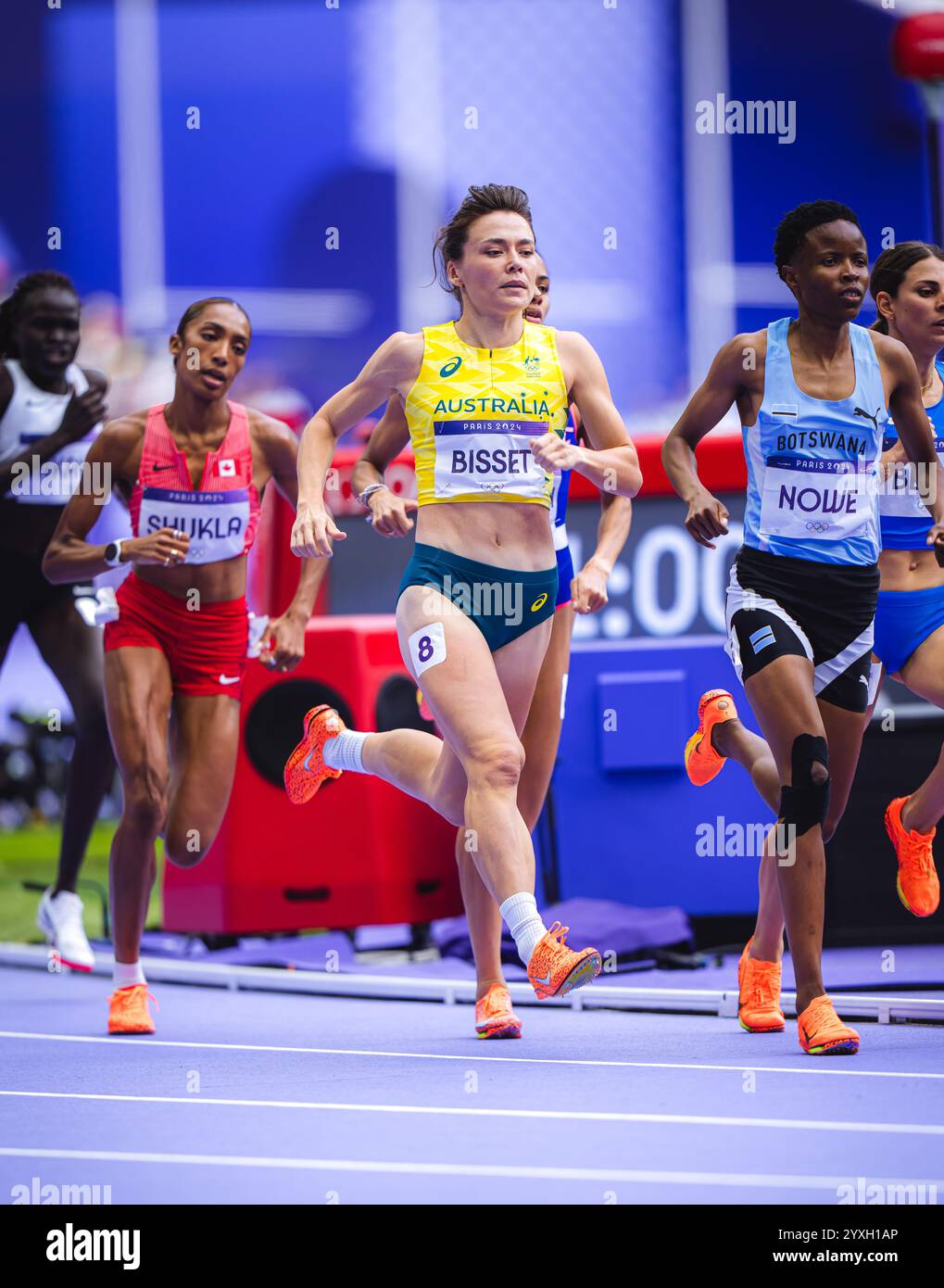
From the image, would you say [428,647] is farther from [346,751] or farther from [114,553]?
[114,553]

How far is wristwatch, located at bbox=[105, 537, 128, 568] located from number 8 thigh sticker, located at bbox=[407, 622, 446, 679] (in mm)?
1234

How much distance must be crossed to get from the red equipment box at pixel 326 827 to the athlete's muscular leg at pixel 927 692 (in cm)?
225

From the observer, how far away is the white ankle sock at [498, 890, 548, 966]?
4.41 m

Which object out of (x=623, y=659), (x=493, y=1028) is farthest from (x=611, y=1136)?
(x=623, y=659)

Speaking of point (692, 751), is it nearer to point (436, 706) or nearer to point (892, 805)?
point (892, 805)

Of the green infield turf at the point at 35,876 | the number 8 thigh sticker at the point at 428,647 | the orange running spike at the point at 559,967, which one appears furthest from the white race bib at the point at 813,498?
the green infield turf at the point at 35,876

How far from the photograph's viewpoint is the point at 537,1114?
3.97m

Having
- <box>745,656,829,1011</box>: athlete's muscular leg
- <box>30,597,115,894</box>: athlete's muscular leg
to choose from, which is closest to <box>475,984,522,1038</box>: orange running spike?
<box>745,656,829,1011</box>: athlete's muscular leg

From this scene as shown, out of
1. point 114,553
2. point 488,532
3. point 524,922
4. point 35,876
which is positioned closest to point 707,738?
point 488,532

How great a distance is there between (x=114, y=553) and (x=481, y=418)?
1.33 metres

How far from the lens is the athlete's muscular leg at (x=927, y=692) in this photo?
216 inches

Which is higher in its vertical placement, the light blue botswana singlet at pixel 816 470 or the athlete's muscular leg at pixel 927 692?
Answer: the light blue botswana singlet at pixel 816 470

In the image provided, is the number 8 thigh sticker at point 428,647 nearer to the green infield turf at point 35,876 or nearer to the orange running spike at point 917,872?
the orange running spike at point 917,872

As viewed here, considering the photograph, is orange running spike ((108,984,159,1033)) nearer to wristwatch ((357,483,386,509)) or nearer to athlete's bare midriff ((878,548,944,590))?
wristwatch ((357,483,386,509))
